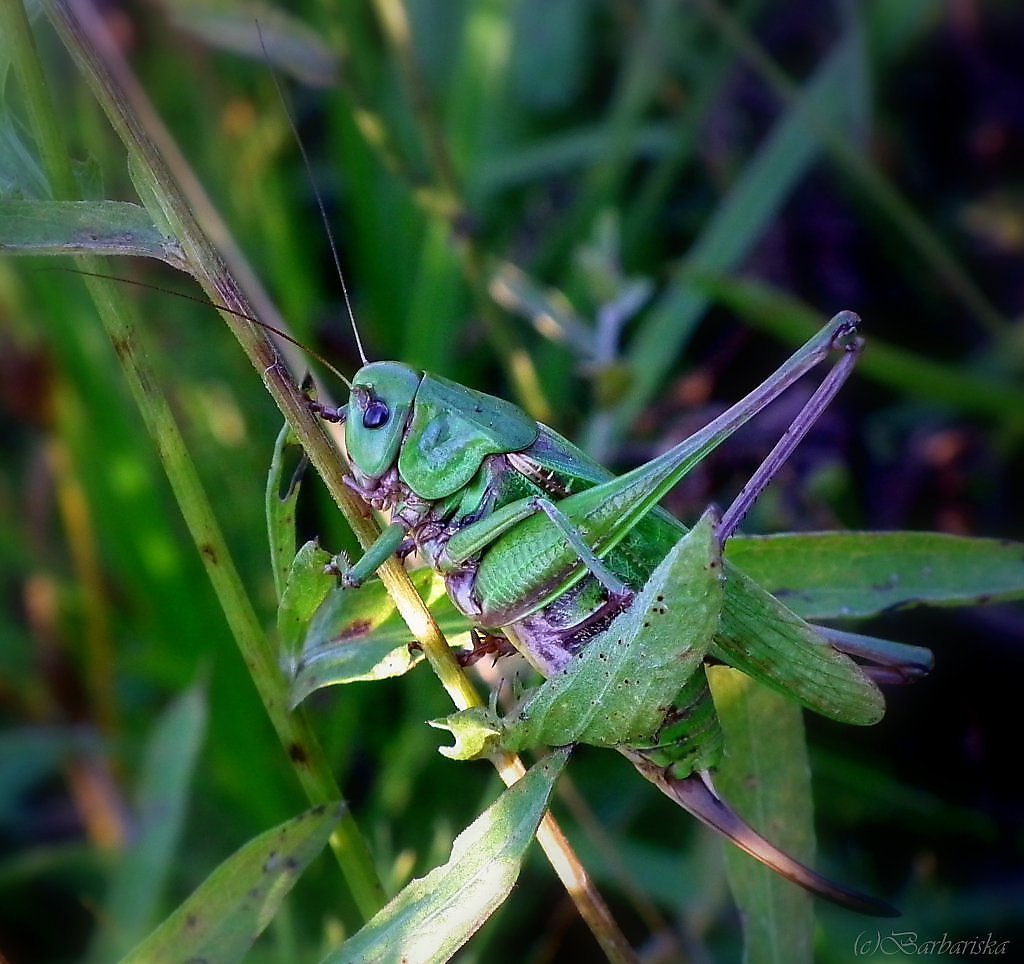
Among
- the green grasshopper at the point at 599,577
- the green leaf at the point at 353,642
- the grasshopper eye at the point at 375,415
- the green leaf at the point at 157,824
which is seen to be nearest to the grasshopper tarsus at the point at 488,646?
the green grasshopper at the point at 599,577

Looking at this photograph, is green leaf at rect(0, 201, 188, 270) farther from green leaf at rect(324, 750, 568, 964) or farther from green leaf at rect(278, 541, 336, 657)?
green leaf at rect(324, 750, 568, 964)

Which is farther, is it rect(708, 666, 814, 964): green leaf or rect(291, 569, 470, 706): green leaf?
rect(708, 666, 814, 964): green leaf

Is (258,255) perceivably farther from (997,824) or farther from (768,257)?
(997,824)

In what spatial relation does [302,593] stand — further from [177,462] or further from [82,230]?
Answer: [82,230]

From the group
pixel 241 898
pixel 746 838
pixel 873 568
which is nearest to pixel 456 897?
pixel 241 898

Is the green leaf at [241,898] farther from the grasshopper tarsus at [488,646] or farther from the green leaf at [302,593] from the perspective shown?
the grasshopper tarsus at [488,646]

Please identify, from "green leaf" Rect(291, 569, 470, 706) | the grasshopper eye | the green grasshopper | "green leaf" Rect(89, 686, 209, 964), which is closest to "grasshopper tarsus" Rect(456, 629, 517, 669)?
the green grasshopper

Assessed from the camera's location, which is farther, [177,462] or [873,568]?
[873,568]
